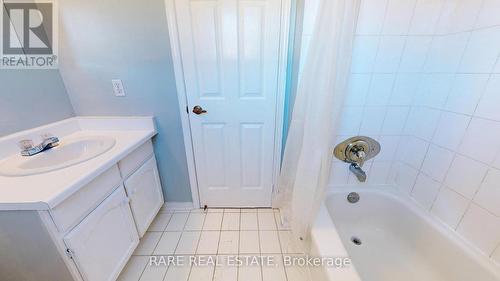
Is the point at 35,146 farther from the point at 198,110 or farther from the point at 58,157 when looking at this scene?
the point at 198,110

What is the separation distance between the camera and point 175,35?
1.25 meters

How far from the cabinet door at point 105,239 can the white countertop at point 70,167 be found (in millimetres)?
204

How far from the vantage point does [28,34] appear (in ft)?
3.76

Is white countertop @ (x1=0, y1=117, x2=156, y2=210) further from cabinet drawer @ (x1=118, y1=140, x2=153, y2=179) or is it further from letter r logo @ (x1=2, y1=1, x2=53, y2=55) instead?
letter r logo @ (x1=2, y1=1, x2=53, y2=55)

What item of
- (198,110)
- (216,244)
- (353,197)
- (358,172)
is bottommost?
(216,244)

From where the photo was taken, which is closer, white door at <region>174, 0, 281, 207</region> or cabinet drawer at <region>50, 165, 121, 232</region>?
cabinet drawer at <region>50, 165, 121, 232</region>

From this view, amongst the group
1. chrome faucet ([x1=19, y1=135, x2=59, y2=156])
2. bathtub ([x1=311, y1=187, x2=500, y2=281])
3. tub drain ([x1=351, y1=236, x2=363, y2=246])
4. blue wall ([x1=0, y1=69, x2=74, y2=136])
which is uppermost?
blue wall ([x1=0, y1=69, x2=74, y2=136])

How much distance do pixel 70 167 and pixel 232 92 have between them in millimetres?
991

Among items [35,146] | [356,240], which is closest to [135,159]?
[35,146]

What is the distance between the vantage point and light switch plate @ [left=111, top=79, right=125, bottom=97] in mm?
1348

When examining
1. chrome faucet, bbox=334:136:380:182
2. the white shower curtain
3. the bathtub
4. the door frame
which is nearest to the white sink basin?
the door frame

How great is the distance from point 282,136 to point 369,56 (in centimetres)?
75

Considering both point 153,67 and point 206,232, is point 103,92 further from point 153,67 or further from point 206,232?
point 206,232

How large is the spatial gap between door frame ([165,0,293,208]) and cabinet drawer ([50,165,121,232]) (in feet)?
1.83
